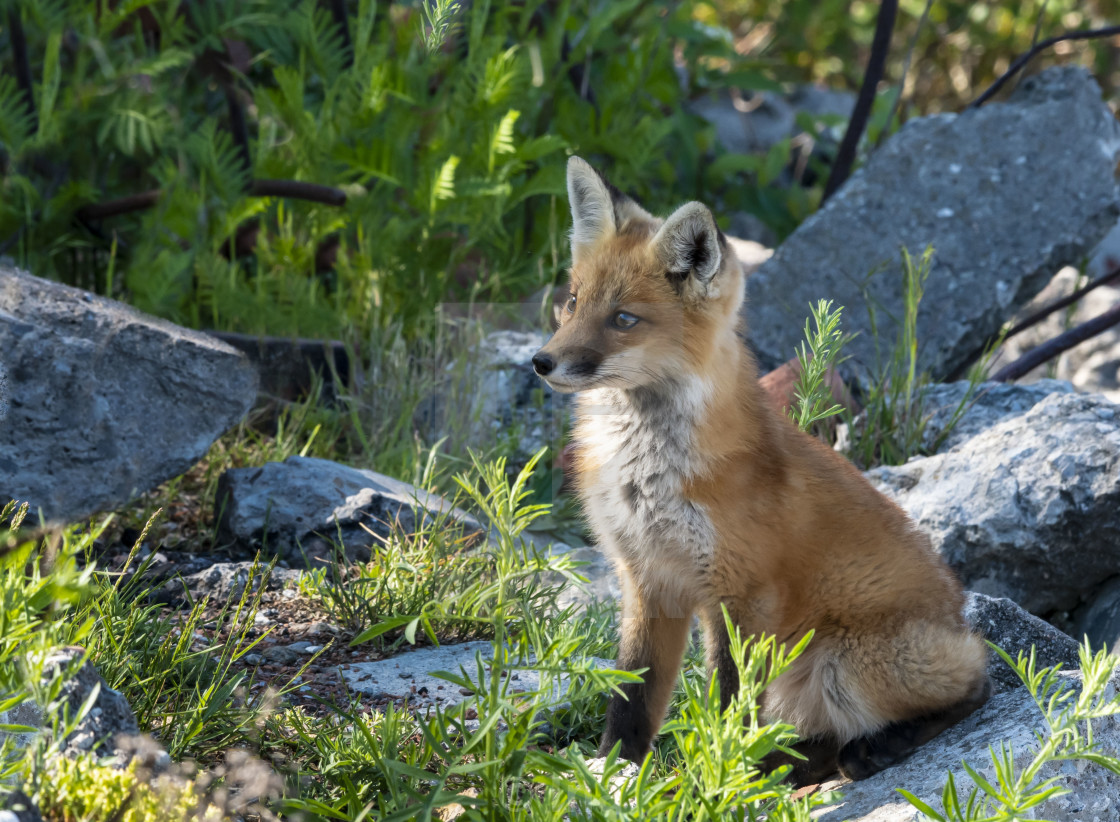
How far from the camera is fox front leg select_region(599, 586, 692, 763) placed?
9.27 ft

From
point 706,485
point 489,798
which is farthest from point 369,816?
point 706,485

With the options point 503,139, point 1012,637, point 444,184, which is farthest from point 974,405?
point 444,184

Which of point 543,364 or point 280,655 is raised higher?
point 543,364

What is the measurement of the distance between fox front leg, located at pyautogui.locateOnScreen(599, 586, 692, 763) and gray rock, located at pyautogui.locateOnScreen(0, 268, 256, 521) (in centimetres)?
174

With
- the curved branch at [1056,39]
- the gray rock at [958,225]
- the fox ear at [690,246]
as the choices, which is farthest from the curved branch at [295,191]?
the curved branch at [1056,39]

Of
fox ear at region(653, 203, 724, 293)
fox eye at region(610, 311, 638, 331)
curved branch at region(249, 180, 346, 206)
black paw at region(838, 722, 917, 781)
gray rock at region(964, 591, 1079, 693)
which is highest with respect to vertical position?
fox ear at region(653, 203, 724, 293)

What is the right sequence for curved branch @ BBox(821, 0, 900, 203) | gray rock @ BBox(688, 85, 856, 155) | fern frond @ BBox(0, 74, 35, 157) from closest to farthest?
fern frond @ BBox(0, 74, 35, 157), curved branch @ BBox(821, 0, 900, 203), gray rock @ BBox(688, 85, 856, 155)

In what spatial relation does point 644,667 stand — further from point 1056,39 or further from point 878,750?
point 1056,39

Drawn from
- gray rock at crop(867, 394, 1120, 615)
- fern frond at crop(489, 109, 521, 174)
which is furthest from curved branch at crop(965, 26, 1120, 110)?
fern frond at crop(489, 109, 521, 174)

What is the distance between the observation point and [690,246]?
115 inches

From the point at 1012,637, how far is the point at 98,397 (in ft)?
10.0

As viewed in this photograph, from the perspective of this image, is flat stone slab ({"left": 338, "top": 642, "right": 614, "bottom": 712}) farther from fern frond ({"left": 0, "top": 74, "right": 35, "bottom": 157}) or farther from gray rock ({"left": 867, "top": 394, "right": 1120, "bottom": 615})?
fern frond ({"left": 0, "top": 74, "right": 35, "bottom": 157})

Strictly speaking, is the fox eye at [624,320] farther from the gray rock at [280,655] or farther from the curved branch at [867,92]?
the curved branch at [867,92]

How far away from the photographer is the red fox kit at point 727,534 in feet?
9.06
